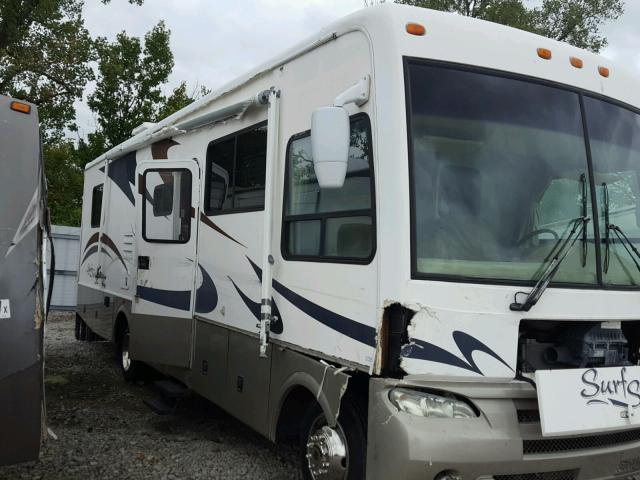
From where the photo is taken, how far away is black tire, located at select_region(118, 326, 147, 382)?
6.46 meters

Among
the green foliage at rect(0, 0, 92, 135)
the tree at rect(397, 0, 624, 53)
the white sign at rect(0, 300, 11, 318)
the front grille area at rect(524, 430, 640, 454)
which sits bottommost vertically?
the front grille area at rect(524, 430, 640, 454)

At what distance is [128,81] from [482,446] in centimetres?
1722

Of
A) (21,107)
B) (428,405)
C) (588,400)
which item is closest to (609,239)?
(588,400)

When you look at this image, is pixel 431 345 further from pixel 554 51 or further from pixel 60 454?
pixel 60 454

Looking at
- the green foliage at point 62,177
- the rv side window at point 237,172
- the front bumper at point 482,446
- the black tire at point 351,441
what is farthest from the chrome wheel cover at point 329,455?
the green foliage at point 62,177

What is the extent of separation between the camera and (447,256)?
2.90 m

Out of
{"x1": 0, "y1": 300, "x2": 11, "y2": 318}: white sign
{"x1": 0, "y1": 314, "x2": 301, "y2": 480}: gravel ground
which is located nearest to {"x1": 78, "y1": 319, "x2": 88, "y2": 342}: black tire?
{"x1": 0, "y1": 314, "x2": 301, "y2": 480}: gravel ground

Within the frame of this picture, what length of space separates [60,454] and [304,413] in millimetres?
2004

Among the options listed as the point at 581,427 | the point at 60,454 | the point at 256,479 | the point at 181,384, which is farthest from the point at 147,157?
the point at 581,427

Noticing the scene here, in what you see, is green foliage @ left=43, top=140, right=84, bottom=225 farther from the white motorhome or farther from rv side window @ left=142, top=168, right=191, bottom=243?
the white motorhome

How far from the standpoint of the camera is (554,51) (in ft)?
11.2

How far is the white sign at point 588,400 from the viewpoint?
2.74 m

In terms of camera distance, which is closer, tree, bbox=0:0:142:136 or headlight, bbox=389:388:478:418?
headlight, bbox=389:388:478:418

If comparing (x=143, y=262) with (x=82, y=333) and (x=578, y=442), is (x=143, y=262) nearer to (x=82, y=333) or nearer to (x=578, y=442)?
(x=82, y=333)
